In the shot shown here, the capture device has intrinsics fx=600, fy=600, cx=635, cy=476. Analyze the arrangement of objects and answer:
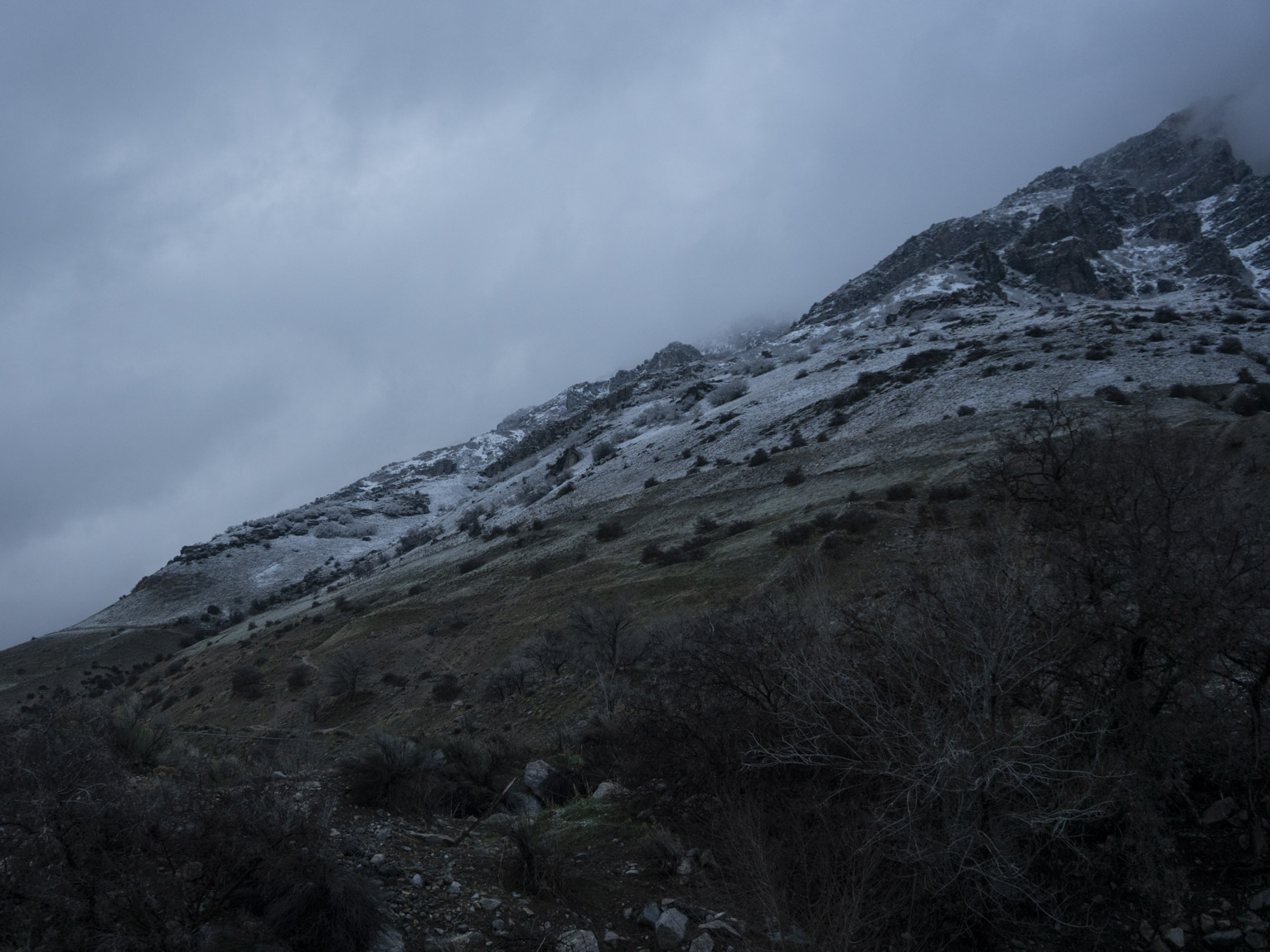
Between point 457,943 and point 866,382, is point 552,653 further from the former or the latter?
point 866,382

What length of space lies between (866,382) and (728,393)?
19.2 meters

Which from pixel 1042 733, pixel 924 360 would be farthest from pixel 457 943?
pixel 924 360

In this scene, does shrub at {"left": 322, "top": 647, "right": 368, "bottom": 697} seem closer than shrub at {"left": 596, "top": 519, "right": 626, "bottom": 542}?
Yes

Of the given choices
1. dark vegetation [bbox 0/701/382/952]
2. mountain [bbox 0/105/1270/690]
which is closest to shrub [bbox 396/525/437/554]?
mountain [bbox 0/105/1270/690]

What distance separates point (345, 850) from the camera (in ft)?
18.3

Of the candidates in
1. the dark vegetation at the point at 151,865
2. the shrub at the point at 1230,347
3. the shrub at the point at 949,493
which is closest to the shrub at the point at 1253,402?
the shrub at the point at 1230,347

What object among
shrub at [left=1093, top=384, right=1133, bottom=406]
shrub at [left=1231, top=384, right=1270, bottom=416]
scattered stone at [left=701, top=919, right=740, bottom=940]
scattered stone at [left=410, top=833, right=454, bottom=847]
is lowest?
shrub at [left=1231, top=384, right=1270, bottom=416]

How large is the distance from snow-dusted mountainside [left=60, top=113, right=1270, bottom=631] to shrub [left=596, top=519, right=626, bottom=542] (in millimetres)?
6807

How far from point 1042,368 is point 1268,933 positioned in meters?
33.5

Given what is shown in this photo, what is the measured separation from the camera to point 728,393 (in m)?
59.0

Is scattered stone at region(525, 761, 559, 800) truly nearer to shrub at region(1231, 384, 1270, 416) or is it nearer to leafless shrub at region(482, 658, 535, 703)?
leafless shrub at region(482, 658, 535, 703)

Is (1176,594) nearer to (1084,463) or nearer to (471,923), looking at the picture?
(1084,463)

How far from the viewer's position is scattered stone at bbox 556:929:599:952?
462cm

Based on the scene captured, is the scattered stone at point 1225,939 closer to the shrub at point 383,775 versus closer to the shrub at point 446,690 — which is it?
the shrub at point 383,775
